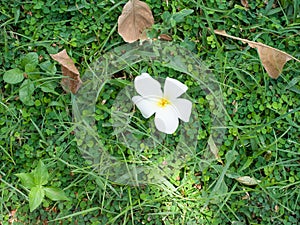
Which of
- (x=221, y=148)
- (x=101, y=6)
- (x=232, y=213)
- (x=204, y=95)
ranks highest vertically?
(x=101, y=6)

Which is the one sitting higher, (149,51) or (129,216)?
(149,51)

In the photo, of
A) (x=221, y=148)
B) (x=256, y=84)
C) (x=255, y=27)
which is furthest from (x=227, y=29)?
(x=221, y=148)

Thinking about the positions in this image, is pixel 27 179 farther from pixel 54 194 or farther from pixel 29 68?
pixel 29 68

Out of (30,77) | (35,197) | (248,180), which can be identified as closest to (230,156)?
(248,180)

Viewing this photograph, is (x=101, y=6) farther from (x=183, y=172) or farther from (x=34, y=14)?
(x=183, y=172)

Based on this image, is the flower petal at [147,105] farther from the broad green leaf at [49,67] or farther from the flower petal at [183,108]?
the broad green leaf at [49,67]

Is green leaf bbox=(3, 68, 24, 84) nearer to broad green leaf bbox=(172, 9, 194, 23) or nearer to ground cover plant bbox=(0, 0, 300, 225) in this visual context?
ground cover plant bbox=(0, 0, 300, 225)

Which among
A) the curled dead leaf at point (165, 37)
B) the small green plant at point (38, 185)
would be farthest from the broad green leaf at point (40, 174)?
the curled dead leaf at point (165, 37)

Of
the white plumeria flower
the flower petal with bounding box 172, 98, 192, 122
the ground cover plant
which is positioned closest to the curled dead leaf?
the ground cover plant
